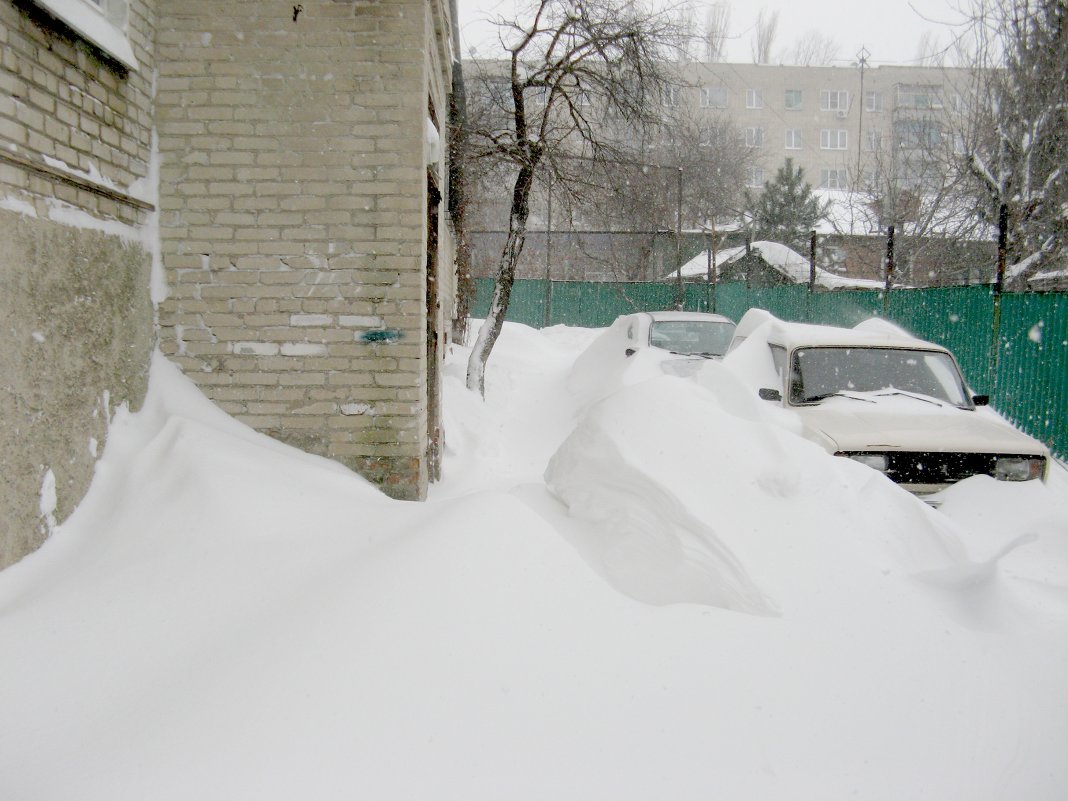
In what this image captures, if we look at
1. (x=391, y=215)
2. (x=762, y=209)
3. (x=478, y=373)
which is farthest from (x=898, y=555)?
(x=762, y=209)

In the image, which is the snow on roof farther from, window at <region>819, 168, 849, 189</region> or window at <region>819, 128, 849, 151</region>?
window at <region>819, 128, 849, 151</region>

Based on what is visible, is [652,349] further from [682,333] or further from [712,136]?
[712,136]

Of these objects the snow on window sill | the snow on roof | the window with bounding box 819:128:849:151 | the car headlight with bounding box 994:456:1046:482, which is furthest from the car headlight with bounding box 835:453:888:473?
the window with bounding box 819:128:849:151

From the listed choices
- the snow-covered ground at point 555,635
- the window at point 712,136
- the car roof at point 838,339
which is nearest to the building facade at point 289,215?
the snow-covered ground at point 555,635

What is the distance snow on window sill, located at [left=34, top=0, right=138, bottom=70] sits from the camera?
3121 mm

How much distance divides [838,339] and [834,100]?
5047 cm

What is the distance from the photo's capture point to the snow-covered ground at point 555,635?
79.6 inches

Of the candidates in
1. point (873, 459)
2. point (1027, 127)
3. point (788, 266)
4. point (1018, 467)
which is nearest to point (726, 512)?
point (873, 459)

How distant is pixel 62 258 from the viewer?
10.7 feet

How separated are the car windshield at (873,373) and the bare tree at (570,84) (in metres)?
5.13

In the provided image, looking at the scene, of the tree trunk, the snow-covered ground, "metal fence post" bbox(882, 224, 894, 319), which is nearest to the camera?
the snow-covered ground

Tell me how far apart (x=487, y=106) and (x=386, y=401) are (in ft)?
27.3

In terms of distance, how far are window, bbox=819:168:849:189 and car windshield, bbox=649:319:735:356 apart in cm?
4351

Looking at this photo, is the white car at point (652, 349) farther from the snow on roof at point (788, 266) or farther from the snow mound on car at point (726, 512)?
the snow on roof at point (788, 266)
